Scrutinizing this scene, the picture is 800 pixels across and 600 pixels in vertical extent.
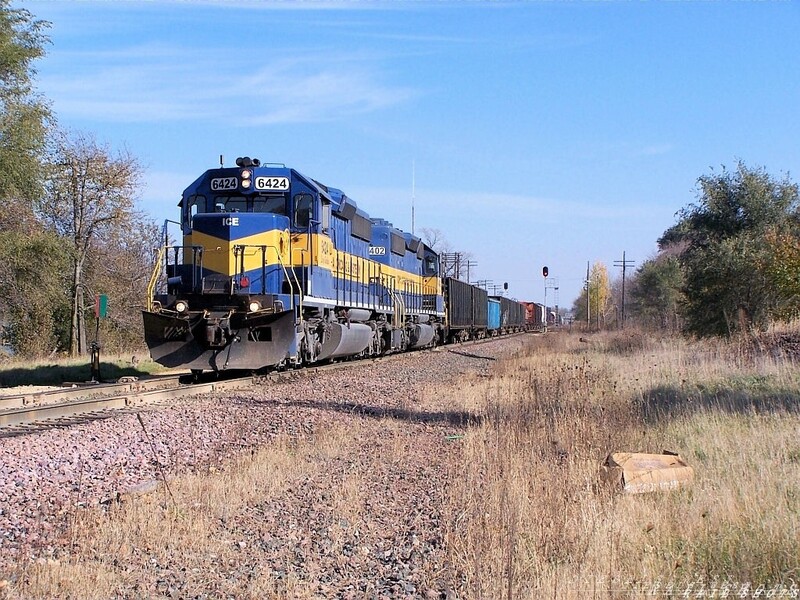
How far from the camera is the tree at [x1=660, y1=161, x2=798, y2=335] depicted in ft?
72.8

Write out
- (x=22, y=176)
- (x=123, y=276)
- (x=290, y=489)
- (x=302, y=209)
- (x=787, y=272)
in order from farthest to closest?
(x=123, y=276) → (x=22, y=176) → (x=787, y=272) → (x=302, y=209) → (x=290, y=489)

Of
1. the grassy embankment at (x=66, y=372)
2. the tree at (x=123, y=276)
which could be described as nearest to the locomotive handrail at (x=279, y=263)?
the grassy embankment at (x=66, y=372)

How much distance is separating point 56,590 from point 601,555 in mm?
2922

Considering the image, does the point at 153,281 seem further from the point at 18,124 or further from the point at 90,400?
the point at 18,124

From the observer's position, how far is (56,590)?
4.04 meters

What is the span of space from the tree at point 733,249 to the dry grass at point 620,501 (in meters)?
12.9

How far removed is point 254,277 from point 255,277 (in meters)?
0.02

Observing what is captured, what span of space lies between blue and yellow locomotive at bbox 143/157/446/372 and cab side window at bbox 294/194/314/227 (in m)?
0.02

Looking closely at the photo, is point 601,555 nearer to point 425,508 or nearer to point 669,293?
point 425,508

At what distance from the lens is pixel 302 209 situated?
15008mm

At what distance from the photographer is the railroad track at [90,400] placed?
936 cm

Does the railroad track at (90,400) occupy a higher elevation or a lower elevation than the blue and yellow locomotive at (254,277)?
lower

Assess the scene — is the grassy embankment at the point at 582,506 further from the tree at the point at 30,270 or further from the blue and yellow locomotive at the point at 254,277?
the tree at the point at 30,270

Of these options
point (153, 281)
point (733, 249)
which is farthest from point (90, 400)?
point (733, 249)
